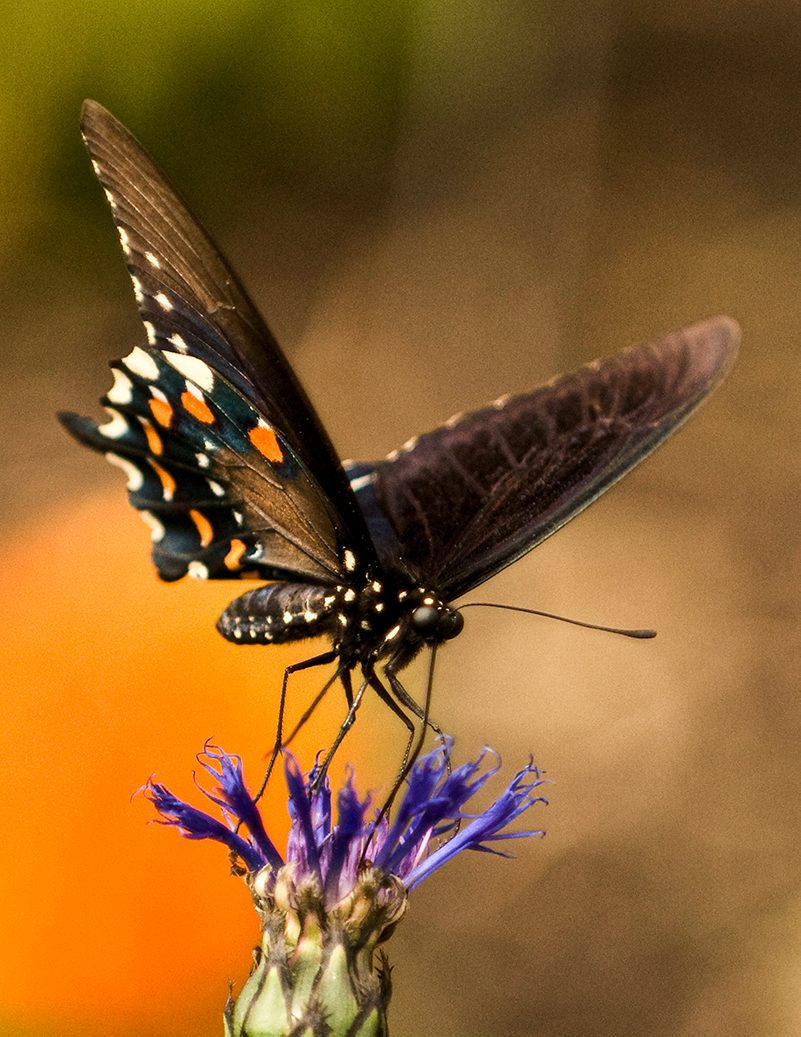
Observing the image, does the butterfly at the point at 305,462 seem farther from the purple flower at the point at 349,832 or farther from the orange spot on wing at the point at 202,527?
the purple flower at the point at 349,832

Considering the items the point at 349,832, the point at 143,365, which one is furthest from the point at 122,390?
the point at 349,832

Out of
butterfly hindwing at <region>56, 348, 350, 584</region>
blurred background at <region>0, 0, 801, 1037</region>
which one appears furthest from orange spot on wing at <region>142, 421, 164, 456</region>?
blurred background at <region>0, 0, 801, 1037</region>

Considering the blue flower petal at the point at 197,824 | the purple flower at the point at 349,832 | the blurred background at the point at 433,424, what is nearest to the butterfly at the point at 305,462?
the purple flower at the point at 349,832

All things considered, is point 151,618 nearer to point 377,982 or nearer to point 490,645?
point 490,645

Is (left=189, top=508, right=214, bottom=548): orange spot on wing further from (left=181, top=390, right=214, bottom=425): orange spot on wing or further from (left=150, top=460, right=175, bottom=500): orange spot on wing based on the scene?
(left=181, top=390, right=214, bottom=425): orange spot on wing

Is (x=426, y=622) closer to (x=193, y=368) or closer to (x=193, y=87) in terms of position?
(x=193, y=368)

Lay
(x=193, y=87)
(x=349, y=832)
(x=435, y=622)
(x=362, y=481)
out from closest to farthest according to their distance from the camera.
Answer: (x=349, y=832) < (x=435, y=622) < (x=362, y=481) < (x=193, y=87)

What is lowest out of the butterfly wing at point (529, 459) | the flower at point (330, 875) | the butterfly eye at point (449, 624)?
the flower at point (330, 875)
